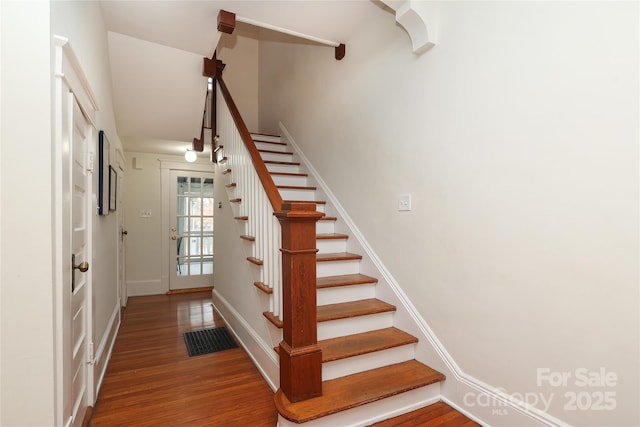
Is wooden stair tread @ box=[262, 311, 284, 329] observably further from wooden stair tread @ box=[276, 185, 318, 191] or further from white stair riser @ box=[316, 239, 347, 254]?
wooden stair tread @ box=[276, 185, 318, 191]

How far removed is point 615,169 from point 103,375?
10.5 ft

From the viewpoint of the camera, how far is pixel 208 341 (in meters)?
3.05

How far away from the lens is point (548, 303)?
150 centimetres

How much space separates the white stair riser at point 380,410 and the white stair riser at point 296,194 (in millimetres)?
2087

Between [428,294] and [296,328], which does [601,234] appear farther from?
[296,328]

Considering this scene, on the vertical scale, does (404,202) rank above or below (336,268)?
above

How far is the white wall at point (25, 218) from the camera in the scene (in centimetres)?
110

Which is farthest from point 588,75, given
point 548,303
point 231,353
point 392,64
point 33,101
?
point 231,353

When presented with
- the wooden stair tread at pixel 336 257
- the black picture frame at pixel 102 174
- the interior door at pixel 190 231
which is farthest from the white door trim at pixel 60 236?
the interior door at pixel 190 231

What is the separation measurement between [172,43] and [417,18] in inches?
77.9

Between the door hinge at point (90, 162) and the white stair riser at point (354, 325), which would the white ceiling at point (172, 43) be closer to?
the door hinge at point (90, 162)

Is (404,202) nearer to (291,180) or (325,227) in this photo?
(325,227)

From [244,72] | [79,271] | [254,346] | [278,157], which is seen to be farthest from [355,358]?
[244,72]

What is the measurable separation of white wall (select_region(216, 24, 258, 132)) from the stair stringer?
322 cm
